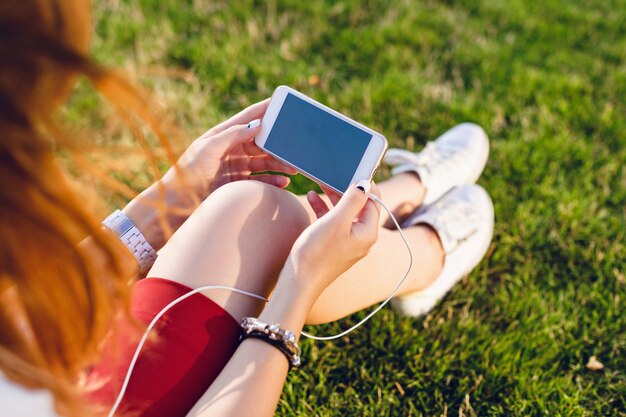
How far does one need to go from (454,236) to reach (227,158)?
1.10 meters

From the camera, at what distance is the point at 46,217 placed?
3.58 feet

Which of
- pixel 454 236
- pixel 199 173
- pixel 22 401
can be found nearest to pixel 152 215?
pixel 199 173

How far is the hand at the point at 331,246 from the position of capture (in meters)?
1.66

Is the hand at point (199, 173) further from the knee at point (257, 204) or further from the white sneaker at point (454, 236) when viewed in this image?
the white sneaker at point (454, 236)

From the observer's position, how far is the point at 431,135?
11.2 feet

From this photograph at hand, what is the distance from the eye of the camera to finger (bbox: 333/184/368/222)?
5.66 feet

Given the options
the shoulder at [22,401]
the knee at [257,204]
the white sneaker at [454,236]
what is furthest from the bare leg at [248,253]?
the shoulder at [22,401]

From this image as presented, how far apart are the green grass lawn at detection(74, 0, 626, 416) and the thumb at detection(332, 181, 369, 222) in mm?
842

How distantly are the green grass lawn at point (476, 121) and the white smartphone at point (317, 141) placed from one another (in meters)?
0.67

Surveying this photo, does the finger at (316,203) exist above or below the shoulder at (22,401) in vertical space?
below

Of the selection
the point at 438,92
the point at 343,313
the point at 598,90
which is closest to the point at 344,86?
the point at 438,92

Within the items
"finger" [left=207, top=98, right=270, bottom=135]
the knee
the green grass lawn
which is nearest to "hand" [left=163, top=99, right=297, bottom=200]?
"finger" [left=207, top=98, right=270, bottom=135]

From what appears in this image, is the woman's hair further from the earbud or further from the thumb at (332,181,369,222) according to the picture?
the earbud

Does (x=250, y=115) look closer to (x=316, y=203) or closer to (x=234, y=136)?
(x=234, y=136)
